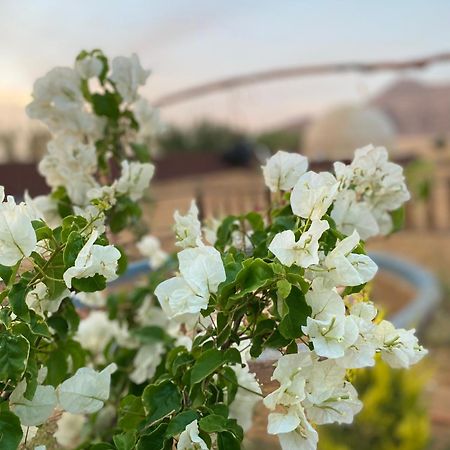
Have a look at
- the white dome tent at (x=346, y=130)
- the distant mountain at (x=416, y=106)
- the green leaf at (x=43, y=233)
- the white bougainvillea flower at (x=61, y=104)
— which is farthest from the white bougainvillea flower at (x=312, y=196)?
the distant mountain at (x=416, y=106)

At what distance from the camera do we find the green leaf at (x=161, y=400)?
302 mm

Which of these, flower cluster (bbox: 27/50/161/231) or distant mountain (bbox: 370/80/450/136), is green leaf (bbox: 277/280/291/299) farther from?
distant mountain (bbox: 370/80/450/136)

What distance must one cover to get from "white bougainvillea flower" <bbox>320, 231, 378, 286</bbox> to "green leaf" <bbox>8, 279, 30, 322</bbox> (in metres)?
0.12

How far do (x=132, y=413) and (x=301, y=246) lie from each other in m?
0.12

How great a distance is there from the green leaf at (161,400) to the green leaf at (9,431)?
58mm

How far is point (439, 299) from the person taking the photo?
2590 millimetres

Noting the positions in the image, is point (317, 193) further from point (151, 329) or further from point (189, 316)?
point (151, 329)

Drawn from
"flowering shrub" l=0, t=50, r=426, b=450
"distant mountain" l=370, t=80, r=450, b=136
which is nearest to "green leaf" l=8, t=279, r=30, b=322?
"flowering shrub" l=0, t=50, r=426, b=450

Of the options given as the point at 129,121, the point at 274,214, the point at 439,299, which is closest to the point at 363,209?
the point at 274,214

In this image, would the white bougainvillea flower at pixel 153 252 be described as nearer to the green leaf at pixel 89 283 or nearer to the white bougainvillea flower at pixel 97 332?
the white bougainvillea flower at pixel 97 332

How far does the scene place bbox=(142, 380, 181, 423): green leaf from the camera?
0.30m

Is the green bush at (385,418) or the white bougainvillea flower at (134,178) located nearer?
the white bougainvillea flower at (134,178)

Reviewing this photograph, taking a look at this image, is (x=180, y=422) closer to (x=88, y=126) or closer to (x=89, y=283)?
(x=89, y=283)

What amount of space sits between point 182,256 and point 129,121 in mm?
228
